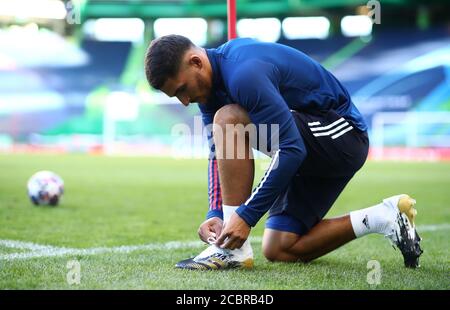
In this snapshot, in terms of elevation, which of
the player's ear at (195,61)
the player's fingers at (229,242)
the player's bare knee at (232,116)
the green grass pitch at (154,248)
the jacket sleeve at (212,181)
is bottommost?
the green grass pitch at (154,248)

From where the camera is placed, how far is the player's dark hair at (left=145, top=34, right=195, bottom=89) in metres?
2.83

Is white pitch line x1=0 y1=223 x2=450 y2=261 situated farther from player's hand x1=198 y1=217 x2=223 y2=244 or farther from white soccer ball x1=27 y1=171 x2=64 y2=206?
white soccer ball x1=27 y1=171 x2=64 y2=206

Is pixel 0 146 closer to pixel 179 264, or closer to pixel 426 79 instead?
pixel 426 79

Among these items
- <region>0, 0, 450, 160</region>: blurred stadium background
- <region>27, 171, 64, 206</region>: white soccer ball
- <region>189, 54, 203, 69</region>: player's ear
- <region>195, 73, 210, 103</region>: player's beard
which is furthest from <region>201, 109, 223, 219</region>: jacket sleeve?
<region>0, 0, 450, 160</region>: blurred stadium background

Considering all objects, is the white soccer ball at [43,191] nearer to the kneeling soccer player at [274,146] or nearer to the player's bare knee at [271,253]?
the kneeling soccer player at [274,146]

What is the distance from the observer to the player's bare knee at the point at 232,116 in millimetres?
2945

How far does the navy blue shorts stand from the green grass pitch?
0.27 meters

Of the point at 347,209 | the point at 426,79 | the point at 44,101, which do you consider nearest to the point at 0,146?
the point at 44,101

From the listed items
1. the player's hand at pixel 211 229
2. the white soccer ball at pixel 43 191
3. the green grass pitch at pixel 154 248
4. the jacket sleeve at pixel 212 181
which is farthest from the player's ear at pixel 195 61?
the white soccer ball at pixel 43 191

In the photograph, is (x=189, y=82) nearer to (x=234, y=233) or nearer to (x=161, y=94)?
(x=234, y=233)

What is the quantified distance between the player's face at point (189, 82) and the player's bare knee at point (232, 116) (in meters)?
0.14

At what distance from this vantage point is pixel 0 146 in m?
26.9

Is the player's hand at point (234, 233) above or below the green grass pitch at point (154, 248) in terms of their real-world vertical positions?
above
